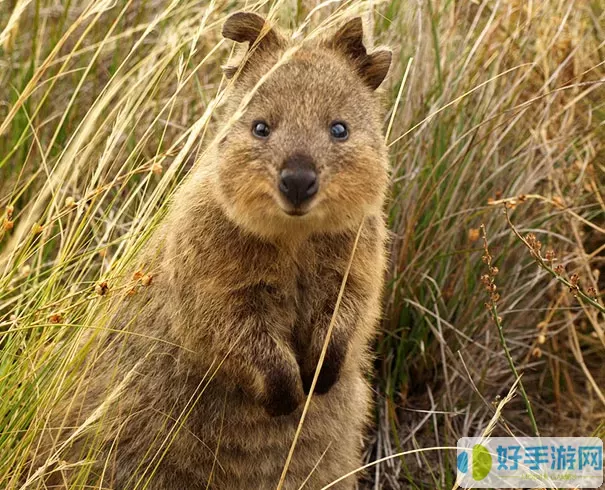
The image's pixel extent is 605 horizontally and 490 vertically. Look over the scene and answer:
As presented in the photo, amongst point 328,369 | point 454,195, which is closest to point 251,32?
point 328,369

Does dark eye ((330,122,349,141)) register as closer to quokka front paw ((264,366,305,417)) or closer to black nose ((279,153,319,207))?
black nose ((279,153,319,207))

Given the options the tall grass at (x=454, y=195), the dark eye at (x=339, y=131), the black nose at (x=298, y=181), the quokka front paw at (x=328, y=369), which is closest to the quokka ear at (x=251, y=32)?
the dark eye at (x=339, y=131)

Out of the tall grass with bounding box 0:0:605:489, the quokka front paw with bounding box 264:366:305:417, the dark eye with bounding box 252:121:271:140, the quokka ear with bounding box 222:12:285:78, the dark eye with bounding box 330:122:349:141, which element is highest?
the quokka ear with bounding box 222:12:285:78

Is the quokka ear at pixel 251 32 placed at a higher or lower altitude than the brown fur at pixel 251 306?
higher

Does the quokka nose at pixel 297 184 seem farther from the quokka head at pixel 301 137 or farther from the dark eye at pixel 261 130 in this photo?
the dark eye at pixel 261 130

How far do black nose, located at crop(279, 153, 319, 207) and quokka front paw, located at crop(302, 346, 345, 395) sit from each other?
36.2 inches

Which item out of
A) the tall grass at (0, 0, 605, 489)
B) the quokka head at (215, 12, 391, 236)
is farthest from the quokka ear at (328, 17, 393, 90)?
the tall grass at (0, 0, 605, 489)

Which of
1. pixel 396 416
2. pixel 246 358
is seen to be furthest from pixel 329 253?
pixel 396 416

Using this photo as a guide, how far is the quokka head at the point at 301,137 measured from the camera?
11.6ft

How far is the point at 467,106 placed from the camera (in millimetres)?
5797

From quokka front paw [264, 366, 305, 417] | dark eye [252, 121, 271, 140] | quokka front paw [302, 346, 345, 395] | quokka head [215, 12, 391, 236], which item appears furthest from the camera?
quokka front paw [302, 346, 345, 395]

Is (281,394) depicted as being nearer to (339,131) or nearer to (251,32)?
(339,131)

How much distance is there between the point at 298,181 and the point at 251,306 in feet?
2.68

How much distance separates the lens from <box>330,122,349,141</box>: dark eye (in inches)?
147
